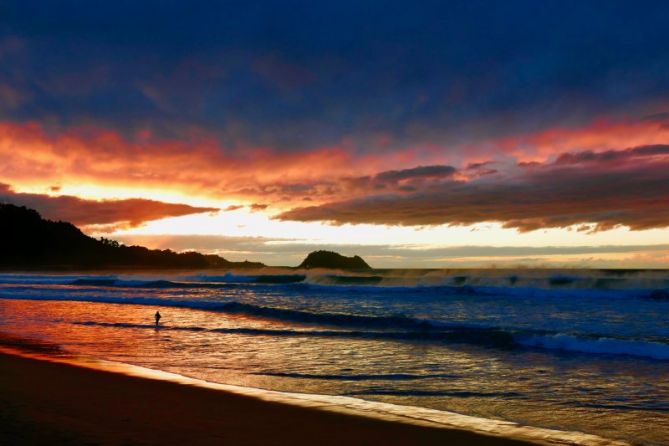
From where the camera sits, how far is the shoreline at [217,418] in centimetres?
745

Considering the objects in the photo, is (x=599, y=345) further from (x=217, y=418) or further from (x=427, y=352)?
(x=217, y=418)

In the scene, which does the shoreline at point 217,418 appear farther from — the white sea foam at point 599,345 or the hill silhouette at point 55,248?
the hill silhouette at point 55,248

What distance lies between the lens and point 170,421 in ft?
26.8

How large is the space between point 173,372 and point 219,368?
1.15 meters

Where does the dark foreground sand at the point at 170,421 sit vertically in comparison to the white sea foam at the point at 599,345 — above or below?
above

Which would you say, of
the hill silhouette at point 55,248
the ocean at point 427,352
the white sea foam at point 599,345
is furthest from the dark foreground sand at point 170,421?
the hill silhouette at point 55,248

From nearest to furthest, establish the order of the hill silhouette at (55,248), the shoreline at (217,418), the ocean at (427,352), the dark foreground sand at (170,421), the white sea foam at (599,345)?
1. the dark foreground sand at (170,421)
2. the shoreline at (217,418)
3. the ocean at (427,352)
4. the white sea foam at (599,345)
5. the hill silhouette at (55,248)

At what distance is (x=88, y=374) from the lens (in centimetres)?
1191

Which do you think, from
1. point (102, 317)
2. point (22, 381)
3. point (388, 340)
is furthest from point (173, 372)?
point (102, 317)

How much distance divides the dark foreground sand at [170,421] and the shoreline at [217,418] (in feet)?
0.05

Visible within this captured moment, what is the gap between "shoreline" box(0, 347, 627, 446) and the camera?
7.45m

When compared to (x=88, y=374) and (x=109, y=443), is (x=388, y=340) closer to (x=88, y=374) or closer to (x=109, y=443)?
(x=88, y=374)

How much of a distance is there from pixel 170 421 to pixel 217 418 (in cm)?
71

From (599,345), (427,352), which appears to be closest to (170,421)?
(427,352)
